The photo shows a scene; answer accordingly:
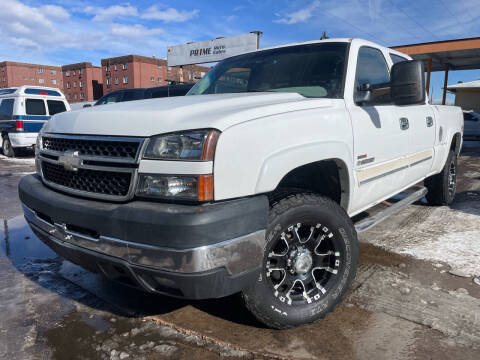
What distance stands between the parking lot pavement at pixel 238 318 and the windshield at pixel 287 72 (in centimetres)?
157

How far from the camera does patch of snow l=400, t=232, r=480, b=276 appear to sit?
321 cm

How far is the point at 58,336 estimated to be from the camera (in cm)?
232

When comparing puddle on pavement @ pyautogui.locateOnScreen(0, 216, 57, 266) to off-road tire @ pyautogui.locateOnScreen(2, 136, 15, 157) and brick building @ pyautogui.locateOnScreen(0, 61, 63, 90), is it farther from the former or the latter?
brick building @ pyautogui.locateOnScreen(0, 61, 63, 90)

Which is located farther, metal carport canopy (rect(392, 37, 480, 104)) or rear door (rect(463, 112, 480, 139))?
rear door (rect(463, 112, 480, 139))

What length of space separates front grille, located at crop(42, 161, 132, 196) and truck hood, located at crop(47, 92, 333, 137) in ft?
0.74

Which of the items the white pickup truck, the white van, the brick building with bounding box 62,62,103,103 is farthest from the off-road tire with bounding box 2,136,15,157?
the brick building with bounding box 62,62,103,103

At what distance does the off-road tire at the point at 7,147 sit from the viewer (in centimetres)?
1220

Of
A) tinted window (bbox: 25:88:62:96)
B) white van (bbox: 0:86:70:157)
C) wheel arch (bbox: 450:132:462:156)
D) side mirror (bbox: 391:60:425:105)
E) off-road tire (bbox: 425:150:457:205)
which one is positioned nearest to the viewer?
side mirror (bbox: 391:60:425:105)

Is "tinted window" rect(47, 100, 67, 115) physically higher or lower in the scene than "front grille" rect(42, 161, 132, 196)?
higher

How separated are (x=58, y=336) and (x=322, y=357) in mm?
1613

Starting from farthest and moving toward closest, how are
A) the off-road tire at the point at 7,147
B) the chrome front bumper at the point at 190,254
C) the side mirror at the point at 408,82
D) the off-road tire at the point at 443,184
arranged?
1. the off-road tire at the point at 7,147
2. the off-road tire at the point at 443,184
3. the side mirror at the point at 408,82
4. the chrome front bumper at the point at 190,254

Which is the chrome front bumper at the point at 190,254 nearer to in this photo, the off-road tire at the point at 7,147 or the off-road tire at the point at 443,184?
the off-road tire at the point at 443,184

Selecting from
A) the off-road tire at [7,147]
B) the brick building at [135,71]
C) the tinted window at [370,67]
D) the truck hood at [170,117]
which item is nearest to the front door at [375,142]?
the tinted window at [370,67]

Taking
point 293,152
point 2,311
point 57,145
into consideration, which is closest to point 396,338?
point 293,152
